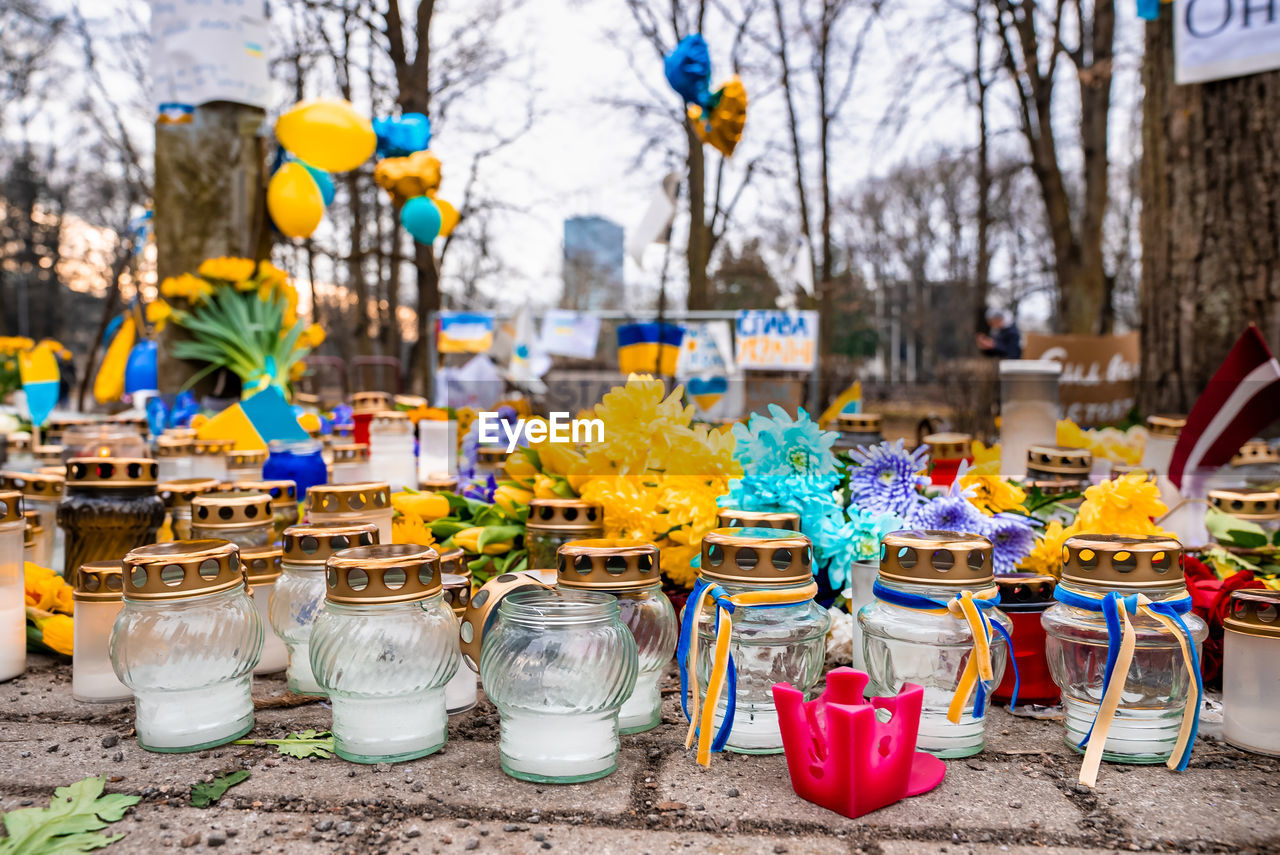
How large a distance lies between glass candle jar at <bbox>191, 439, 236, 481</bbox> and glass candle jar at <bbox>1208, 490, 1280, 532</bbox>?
263cm

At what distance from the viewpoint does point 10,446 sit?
3.00 meters

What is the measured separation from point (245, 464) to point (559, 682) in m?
1.50

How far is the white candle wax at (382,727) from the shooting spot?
133cm

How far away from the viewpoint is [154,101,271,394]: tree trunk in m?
4.07

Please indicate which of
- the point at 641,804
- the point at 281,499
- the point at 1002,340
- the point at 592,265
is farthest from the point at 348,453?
the point at 592,265

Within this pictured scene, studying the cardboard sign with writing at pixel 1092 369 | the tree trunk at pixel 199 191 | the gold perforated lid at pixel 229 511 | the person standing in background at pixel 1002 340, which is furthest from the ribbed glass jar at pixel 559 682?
the person standing in background at pixel 1002 340

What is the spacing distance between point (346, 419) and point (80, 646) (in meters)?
1.79

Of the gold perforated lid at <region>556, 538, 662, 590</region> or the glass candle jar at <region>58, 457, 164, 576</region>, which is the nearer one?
the gold perforated lid at <region>556, 538, 662, 590</region>

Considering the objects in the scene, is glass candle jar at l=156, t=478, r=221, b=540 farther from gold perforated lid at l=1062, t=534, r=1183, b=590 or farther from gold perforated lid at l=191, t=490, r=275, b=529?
gold perforated lid at l=1062, t=534, r=1183, b=590

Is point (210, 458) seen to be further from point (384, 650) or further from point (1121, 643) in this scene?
point (1121, 643)

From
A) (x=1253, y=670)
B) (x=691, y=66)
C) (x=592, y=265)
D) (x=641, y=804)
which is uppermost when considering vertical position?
(x=592, y=265)

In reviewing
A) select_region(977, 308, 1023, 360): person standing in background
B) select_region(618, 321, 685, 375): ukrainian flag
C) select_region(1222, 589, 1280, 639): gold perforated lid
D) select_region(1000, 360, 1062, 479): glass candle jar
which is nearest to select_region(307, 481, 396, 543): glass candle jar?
select_region(1222, 589, 1280, 639): gold perforated lid

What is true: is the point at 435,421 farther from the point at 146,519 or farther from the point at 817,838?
the point at 817,838

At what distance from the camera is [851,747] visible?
45.9 inches
